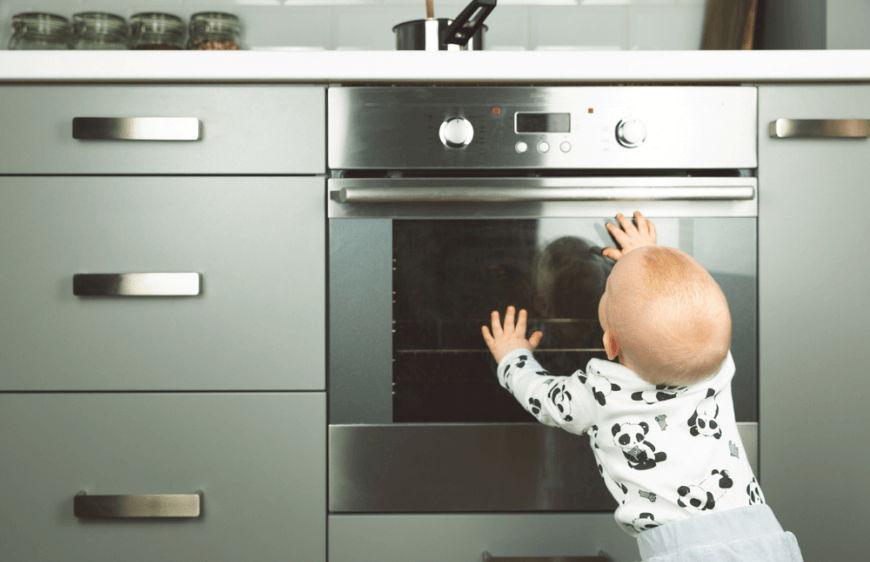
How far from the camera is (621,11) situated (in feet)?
4.71

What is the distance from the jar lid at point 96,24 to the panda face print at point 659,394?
1.32 meters

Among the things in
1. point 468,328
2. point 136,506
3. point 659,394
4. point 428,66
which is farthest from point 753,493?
point 136,506

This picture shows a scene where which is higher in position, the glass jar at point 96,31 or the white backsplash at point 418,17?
the white backsplash at point 418,17

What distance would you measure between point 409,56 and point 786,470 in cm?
90

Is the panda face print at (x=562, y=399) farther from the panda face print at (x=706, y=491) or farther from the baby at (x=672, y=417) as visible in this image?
the panda face print at (x=706, y=491)

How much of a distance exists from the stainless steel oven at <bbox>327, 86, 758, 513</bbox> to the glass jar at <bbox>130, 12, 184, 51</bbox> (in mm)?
604

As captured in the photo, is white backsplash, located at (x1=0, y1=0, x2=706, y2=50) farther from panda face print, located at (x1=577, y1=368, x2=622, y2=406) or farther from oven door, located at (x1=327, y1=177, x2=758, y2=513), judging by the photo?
panda face print, located at (x1=577, y1=368, x2=622, y2=406)

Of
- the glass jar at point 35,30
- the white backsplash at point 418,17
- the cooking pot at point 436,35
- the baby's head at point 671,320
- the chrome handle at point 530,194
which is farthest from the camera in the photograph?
the white backsplash at point 418,17

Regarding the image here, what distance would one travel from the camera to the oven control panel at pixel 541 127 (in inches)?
35.6

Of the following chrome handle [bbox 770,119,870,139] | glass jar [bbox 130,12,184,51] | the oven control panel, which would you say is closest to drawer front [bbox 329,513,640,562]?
the oven control panel

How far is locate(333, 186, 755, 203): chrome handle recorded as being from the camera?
2.89 ft

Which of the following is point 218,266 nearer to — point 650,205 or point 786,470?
point 650,205

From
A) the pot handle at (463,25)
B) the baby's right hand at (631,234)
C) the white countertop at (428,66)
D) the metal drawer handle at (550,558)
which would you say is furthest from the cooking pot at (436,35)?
the metal drawer handle at (550,558)

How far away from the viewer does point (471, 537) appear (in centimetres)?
92
